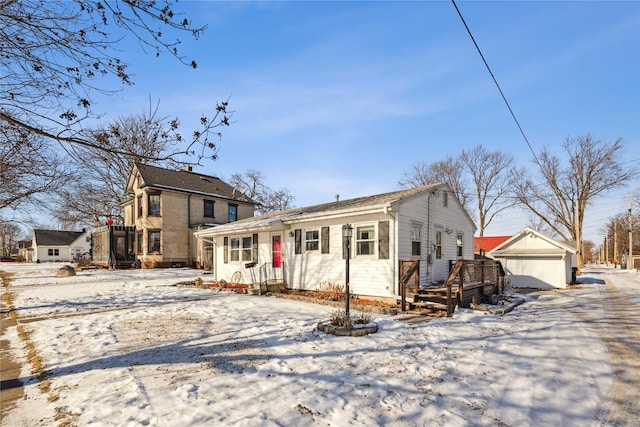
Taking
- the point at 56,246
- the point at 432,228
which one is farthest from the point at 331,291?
the point at 56,246

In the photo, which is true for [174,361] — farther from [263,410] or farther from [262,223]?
[262,223]

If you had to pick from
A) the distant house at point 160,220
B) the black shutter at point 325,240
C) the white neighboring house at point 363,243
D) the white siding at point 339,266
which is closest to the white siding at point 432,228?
the white neighboring house at point 363,243

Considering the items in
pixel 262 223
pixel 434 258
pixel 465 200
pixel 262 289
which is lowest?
pixel 262 289

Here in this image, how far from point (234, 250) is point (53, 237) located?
60.4m

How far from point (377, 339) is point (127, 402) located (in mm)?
4440

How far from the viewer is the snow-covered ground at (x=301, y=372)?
3816 mm

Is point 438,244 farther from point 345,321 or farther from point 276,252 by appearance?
point 345,321

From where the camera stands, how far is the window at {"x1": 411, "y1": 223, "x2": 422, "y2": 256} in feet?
39.6

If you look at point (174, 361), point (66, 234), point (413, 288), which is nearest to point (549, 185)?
point (413, 288)

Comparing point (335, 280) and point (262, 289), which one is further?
point (262, 289)

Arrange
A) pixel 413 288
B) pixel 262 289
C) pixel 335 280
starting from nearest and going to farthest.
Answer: pixel 413 288
pixel 335 280
pixel 262 289

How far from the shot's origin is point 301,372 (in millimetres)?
5023

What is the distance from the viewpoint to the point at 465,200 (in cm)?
4019

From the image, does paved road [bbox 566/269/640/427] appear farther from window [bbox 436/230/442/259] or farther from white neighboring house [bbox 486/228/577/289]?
white neighboring house [bbox 486/228/577/289]
